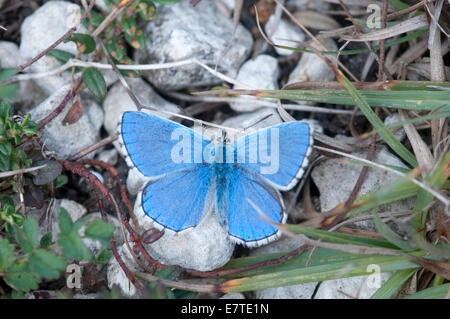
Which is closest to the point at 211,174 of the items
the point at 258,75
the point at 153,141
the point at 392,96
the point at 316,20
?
the point at 153,141

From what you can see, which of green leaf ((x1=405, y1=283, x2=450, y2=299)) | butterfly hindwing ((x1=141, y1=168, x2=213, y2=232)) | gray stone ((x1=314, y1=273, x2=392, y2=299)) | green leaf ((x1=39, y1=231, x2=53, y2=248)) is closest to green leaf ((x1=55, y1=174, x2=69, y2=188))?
green leaf ((x1=39, y1=231, x2=53, y2=248))

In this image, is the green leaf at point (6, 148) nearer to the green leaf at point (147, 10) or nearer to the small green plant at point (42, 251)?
the small green plant at point (42, 251)

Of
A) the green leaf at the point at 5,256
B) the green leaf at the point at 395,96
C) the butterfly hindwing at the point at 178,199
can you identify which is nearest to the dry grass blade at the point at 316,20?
the green leaf at the point at 395,96

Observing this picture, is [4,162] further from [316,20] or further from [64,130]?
[316,20]

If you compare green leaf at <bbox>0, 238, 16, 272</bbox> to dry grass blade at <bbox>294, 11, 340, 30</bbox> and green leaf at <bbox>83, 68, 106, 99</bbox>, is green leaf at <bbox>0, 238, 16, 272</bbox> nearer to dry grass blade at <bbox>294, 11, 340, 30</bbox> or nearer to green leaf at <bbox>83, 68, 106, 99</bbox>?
green leaf at <bbox>83, 68, 106, 99</bbox>
